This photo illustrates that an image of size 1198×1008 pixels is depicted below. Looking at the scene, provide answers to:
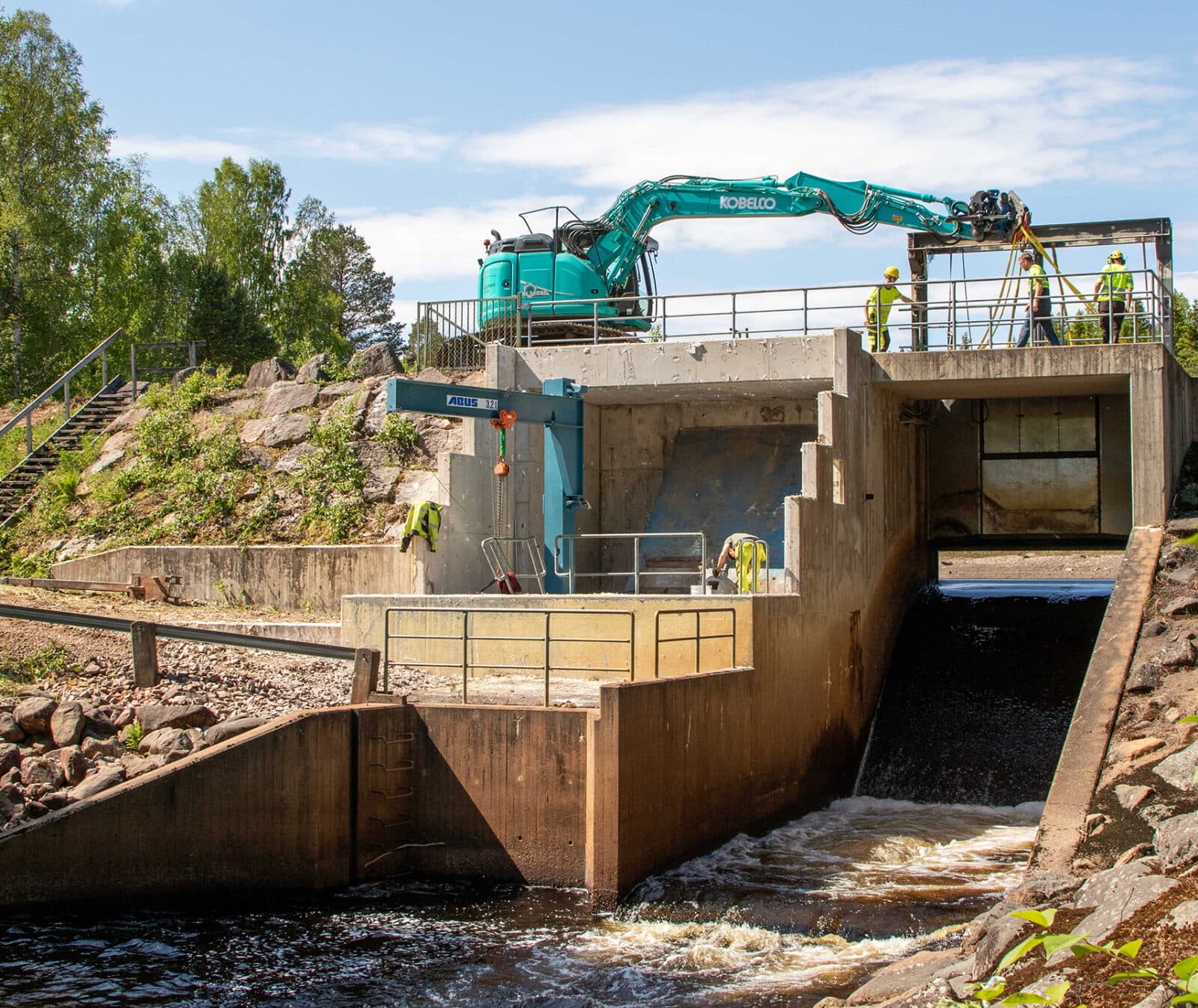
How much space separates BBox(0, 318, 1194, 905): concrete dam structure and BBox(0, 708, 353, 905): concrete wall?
2 centimetres

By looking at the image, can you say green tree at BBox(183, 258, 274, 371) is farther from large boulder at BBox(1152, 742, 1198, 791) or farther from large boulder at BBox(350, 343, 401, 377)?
large boulder at BBox(1152, 742, 1198, 791)

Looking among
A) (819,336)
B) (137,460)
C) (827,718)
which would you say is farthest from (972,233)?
(137,460)

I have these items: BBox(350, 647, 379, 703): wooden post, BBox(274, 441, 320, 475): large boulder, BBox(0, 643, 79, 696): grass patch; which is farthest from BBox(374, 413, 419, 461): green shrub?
BBox(350, 647, 379, 703): wooden post

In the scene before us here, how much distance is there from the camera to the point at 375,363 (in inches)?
1108

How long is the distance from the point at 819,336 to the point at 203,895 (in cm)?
1369

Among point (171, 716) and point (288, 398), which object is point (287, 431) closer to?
point (288, 398)

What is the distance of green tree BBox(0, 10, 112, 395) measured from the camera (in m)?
40.3

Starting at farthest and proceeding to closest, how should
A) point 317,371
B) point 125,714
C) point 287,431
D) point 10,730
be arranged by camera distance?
point 317,371
point 287,431
point 125,714
point 10,730

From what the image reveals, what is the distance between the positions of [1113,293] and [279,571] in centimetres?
1489

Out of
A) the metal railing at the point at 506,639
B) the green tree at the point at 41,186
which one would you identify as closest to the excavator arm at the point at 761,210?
the metal railing at the point at 506,639

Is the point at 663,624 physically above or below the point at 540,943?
above

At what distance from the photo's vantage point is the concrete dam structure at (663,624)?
44.7 feet

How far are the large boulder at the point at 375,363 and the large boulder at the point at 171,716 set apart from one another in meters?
13.9

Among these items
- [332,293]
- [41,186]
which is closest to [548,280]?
[41,186]
